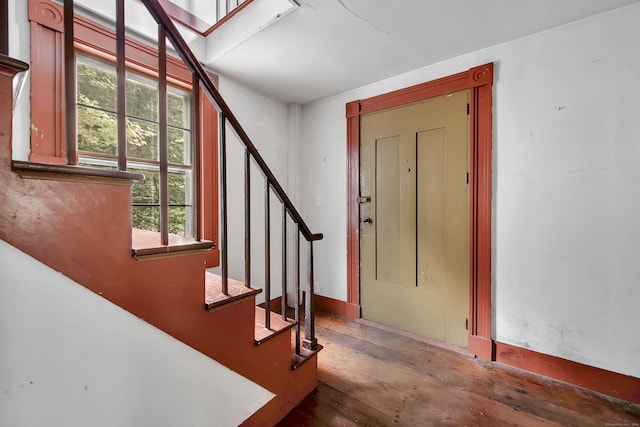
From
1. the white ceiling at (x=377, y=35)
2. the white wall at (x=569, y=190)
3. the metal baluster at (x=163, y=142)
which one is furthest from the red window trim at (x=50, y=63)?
the white wall at (x=569, y=190)

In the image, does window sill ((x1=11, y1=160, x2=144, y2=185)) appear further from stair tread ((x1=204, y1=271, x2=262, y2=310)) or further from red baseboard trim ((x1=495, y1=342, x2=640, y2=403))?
red baseboard trim ((x1=495, y1=342, x2=640, y2=403))

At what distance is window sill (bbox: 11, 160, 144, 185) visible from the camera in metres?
0.67

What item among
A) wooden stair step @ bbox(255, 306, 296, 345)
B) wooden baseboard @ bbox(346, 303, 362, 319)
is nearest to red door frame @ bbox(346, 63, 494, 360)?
wooden baseboard @ bbox(346, 303, 362, 319)

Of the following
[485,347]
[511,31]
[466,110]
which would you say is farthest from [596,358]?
[511,31]

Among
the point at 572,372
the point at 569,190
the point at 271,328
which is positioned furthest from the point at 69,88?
the point at 572,372

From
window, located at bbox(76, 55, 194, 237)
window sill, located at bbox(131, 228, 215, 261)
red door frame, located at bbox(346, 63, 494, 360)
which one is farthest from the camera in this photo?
red door frame, located at bbox(346, 63, 494, 360)

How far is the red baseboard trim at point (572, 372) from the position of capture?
62.9 inches

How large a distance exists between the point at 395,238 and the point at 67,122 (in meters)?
2.27

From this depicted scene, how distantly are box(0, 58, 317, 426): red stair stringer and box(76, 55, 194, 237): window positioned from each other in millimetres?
895

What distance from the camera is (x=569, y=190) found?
5.74ft

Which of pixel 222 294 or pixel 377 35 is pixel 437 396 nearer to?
pixel 222 294

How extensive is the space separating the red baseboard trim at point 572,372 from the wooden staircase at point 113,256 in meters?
1.75

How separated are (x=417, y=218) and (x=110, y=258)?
2.14 metres

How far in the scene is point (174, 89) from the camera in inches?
85.7
